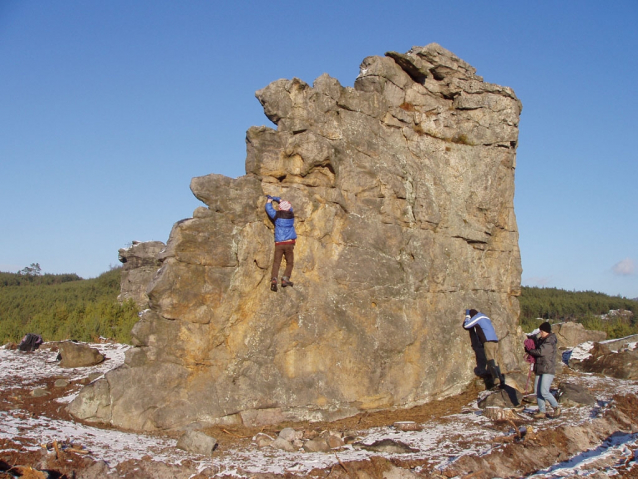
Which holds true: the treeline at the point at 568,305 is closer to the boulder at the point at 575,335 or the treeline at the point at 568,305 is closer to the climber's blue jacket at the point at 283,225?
the boulder at the point at 575,335

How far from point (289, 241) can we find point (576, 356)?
9919mm

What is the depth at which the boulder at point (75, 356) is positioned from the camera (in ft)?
39.9

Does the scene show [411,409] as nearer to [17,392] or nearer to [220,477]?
[220,477]

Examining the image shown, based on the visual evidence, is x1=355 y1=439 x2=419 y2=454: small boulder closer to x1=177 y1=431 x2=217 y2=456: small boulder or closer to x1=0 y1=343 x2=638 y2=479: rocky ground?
x1=0 y1=343 x2=638 y2=479: rocky ground

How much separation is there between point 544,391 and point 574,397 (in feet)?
3.99

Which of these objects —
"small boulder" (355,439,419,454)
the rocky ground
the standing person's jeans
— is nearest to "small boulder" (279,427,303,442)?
the rocky ground

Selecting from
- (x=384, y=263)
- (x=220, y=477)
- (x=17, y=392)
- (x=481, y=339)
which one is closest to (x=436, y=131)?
(x=384, y=263)

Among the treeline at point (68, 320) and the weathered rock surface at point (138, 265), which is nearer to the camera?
the treeline at point (68, 320)

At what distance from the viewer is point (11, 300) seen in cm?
2731

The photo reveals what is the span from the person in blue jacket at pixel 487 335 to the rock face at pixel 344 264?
1.06 ft

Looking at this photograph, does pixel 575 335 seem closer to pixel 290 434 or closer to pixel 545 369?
pixel 545 369

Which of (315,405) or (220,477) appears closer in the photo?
(220,477)

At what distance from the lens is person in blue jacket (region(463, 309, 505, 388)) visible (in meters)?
10.4

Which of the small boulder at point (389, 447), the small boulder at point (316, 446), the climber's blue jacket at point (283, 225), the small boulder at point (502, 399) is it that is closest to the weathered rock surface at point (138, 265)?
the climber's blue jacket at point (283, 225)
